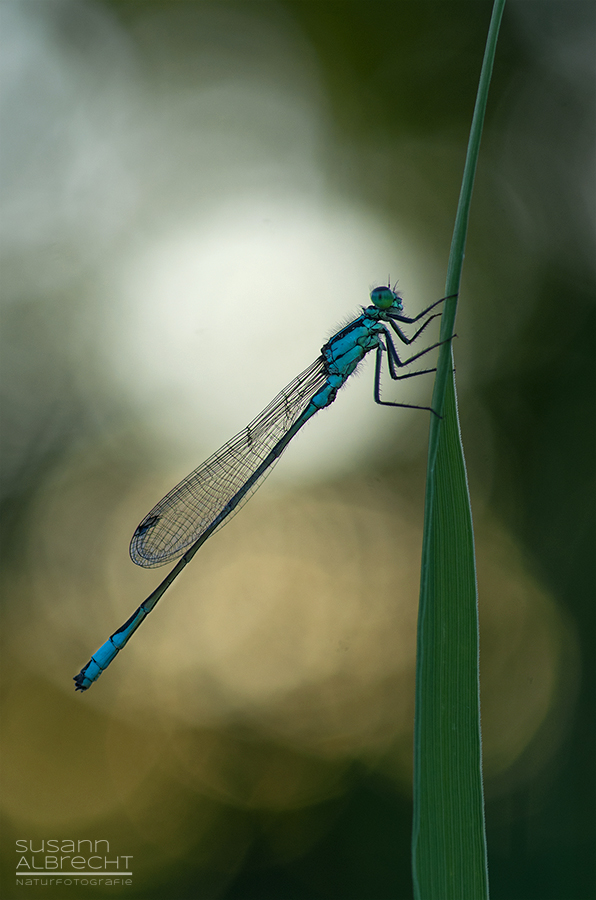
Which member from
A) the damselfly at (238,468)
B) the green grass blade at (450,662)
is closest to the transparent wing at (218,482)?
the damselfly at (238,468)

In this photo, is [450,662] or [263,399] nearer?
[450,662]

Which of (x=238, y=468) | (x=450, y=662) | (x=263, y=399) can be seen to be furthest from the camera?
(x=263, y=399)

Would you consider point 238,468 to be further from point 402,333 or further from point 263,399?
point 263,399

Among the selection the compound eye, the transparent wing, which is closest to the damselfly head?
the compound eye

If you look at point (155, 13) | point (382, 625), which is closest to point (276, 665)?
point (382, 625)

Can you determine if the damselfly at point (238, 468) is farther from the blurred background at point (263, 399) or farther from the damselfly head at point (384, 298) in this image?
the blurred background at point (263, 399)

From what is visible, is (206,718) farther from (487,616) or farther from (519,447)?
(519,447)

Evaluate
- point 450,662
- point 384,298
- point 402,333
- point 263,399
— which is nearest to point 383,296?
point 384,298
